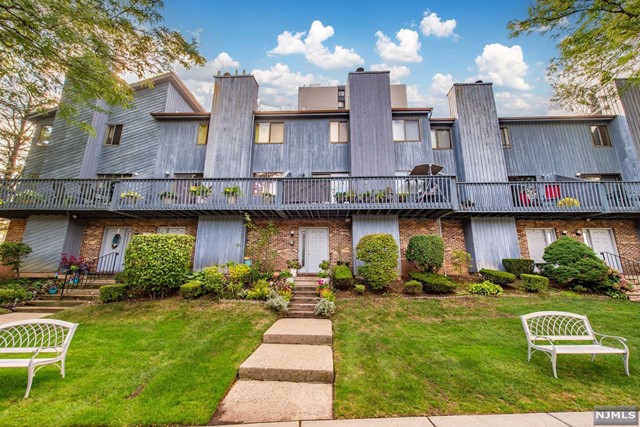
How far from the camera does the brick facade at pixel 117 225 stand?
11.9 m

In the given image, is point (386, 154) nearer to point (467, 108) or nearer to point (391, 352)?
point (467, 108)

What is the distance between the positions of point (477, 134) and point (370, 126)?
5.57 metres

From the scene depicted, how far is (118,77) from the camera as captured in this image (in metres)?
6.88

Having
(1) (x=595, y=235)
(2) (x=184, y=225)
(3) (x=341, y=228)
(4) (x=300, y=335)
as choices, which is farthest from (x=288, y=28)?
(1) (x=595, y=235)

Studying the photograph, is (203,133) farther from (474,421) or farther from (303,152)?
(474,421)

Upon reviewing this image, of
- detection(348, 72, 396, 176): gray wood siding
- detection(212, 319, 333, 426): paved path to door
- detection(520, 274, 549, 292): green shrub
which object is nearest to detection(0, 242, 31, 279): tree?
detection(212, 319, 333, 426): paved path to door

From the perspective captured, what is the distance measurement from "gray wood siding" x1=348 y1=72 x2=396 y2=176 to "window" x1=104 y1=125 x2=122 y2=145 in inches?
512

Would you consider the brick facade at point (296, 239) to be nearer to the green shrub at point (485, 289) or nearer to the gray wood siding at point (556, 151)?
the green shrub at point (485, 289)

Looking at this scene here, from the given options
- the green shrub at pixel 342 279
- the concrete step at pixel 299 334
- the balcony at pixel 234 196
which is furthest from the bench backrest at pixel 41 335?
the green shrub at pixel 342 279

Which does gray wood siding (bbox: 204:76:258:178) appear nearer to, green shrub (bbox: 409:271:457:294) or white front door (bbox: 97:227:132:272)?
white front door (bbox: 97:227:132:272)

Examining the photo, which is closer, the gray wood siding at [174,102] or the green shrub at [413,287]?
the green shrub at [413,287]

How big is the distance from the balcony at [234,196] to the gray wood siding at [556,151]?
20.2ft

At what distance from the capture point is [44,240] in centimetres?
1130

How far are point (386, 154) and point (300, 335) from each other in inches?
372
